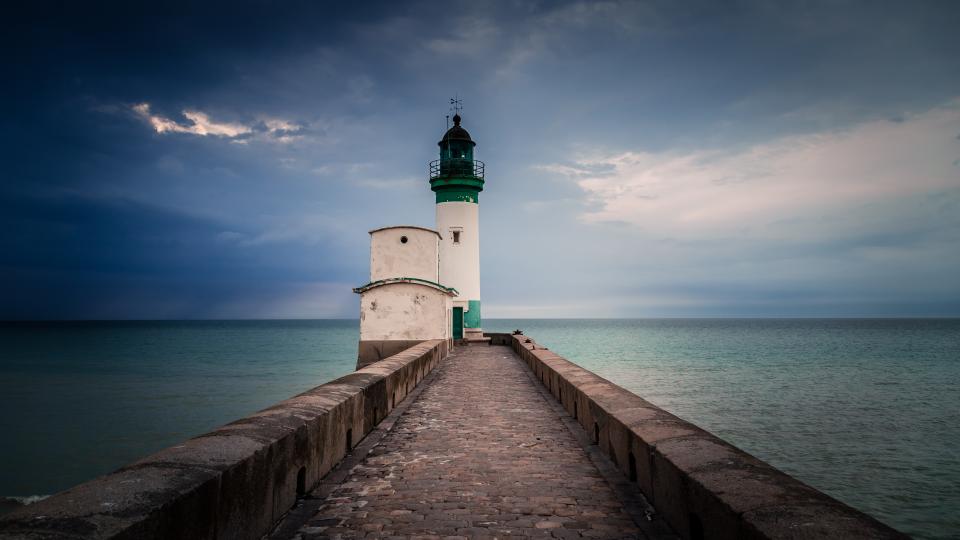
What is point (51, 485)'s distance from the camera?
41.5 feet

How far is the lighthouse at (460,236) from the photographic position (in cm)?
2706

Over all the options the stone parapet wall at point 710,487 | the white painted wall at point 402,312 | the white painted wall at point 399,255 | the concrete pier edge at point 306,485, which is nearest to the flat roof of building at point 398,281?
the white painted wall at point 402,312

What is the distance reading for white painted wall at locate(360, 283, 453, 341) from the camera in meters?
21.7

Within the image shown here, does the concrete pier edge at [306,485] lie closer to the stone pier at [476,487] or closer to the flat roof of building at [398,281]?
the stone pier at [476,487]

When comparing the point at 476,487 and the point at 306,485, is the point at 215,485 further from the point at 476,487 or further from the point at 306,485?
the point at 476,487

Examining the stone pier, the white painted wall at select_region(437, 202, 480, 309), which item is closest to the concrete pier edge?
the stone pier

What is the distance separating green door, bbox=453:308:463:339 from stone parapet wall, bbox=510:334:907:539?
69.8 feet

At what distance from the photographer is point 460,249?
89.2 ft

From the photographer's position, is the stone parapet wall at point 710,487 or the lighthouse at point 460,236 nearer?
the stone parapet wall at point 710,487

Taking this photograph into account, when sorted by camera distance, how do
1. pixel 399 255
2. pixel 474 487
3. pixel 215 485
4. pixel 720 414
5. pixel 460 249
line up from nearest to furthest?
pixel 215 485 → pixel 474 487 → pixel 720 414 → pixel 399 255 → pixel 460 249

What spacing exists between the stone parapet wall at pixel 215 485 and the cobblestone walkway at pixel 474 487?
1.19 ft

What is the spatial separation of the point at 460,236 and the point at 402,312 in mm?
6871

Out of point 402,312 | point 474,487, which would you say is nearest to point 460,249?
point 402,312

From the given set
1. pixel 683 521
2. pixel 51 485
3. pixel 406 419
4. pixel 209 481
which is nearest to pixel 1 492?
pixel 51 485
